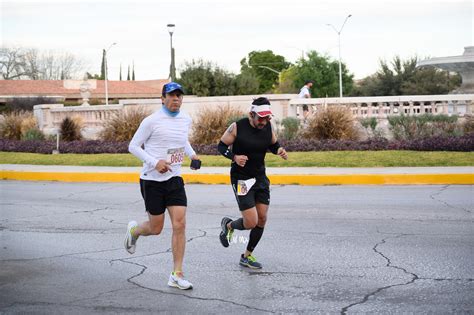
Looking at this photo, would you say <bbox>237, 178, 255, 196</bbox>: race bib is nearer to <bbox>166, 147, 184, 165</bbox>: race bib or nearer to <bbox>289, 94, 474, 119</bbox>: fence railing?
<bbox>166, 147, 184, 165</bbox>: race bib

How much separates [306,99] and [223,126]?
3.25 m

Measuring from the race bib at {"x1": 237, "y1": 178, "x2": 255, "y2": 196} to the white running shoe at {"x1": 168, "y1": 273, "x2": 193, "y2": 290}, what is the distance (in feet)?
3.84

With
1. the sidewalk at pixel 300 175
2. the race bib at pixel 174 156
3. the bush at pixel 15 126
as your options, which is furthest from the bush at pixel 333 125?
the race bib at pixel 174 156

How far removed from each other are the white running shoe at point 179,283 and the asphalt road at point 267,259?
6cm

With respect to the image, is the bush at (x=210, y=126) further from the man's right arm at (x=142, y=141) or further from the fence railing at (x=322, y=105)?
the man's right arm at (x=142, y=141)

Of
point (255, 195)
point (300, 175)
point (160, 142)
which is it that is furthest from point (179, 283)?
point (300, 175)

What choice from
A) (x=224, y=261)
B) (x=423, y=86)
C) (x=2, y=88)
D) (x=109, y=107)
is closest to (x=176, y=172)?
(x=224, y=261)

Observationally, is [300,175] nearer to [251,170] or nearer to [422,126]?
[422,126]

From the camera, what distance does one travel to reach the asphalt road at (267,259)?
21.6ft

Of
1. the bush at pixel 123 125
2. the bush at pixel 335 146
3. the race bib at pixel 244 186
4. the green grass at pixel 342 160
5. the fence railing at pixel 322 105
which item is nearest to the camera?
the race bib at pixel 244 186

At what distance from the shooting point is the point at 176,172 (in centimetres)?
730

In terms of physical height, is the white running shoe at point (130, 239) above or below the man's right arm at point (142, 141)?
below

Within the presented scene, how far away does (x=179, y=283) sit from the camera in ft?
23.1

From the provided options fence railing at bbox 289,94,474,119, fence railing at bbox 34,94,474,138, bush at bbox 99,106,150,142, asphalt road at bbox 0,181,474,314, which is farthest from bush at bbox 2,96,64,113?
asphalt road at bbox 0,181,474,314
